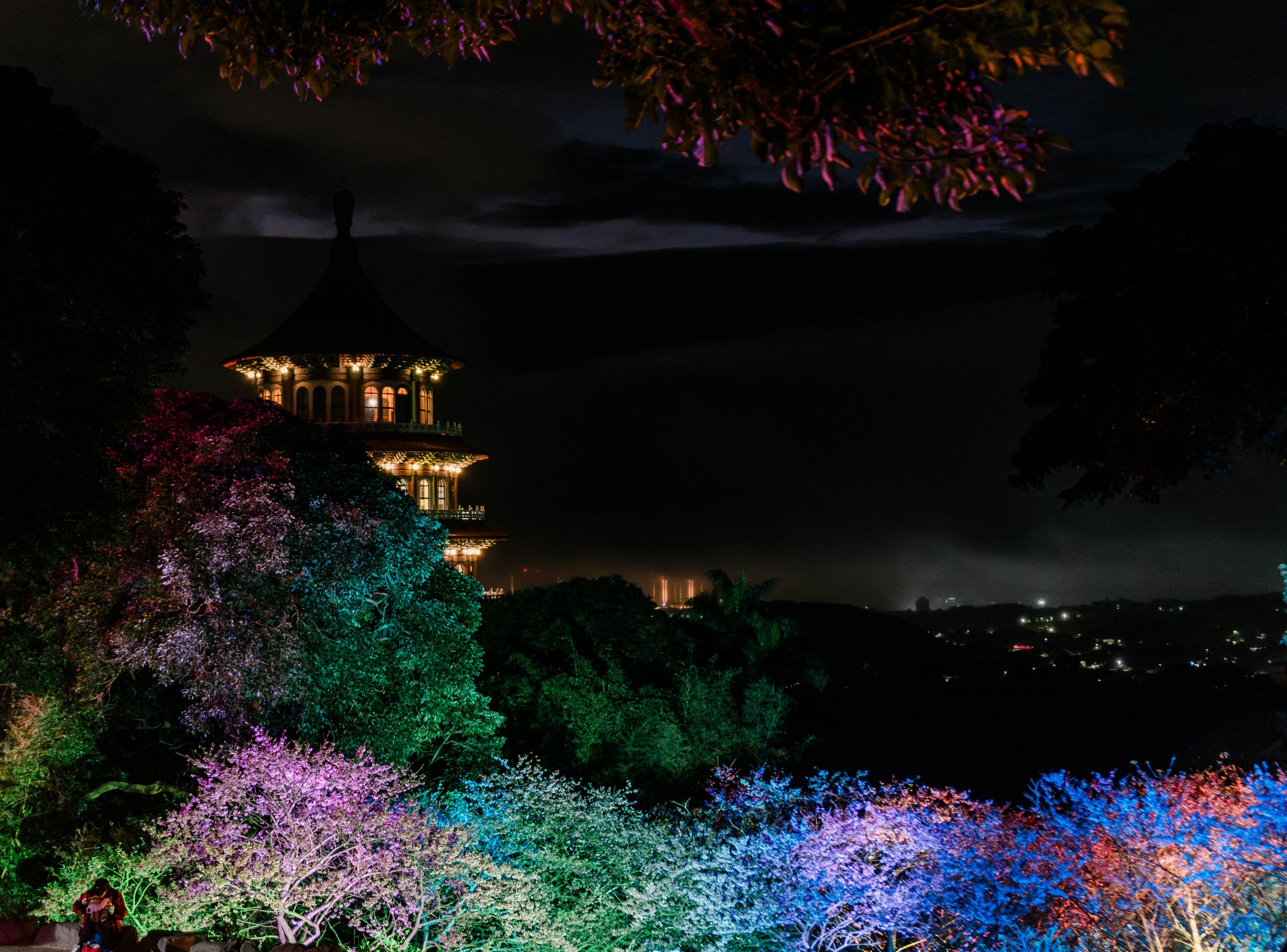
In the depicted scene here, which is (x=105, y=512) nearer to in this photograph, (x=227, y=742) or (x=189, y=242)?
(x=189, y=242)

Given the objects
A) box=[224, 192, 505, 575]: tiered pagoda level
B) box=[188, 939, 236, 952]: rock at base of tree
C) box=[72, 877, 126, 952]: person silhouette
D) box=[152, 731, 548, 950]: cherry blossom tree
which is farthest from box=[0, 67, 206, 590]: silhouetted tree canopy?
box=[224, 192, 505, 575]: tiered pagoda level

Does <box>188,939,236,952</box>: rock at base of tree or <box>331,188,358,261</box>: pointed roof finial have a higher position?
<box>331,188,358,261</box>: pointed roof finial

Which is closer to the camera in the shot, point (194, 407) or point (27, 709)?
point (27, 709)

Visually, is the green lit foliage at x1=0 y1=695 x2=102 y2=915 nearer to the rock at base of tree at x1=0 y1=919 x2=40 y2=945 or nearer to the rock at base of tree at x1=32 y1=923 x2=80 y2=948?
the rock at base of tree at x1=0 y1=919 x2=40 y2=945

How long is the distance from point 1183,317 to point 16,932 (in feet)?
61.7

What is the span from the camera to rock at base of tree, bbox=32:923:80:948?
1388 centimetres

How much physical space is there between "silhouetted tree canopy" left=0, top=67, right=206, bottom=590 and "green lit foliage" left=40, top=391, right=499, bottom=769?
84.3 inches

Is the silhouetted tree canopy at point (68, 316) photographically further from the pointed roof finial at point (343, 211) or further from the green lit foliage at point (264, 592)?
the pointed roof finial at point (343, 211)

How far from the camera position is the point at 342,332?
46.6 metres

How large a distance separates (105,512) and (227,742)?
5363 mm

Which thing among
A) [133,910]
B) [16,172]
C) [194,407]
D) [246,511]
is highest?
[16,172]

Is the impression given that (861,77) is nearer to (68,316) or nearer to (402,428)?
(68,316)

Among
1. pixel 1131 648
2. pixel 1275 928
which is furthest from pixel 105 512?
pixel 1131 648

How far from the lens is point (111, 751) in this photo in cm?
1884
